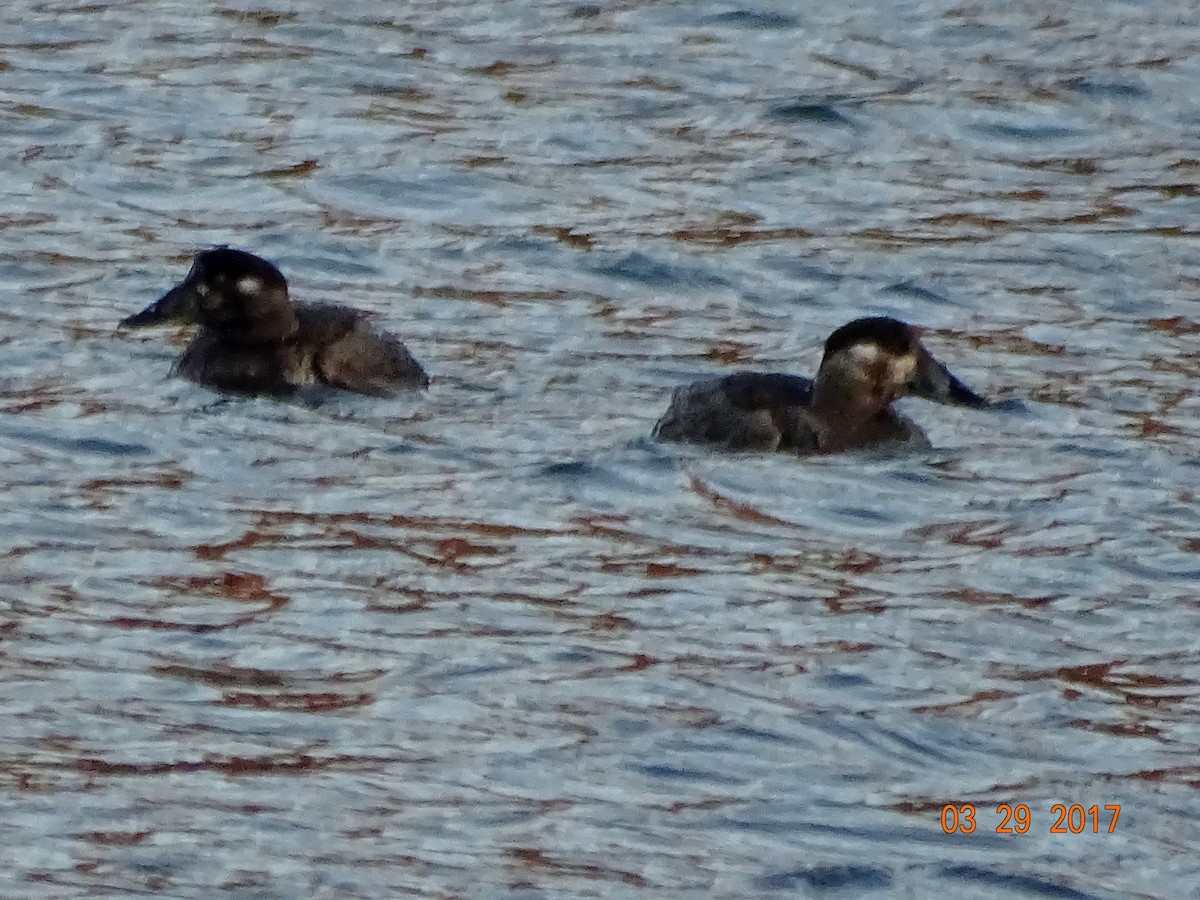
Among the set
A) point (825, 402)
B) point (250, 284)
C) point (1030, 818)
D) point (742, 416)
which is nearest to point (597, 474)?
point (742, 416)

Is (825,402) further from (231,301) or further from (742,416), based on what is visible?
(231,301)

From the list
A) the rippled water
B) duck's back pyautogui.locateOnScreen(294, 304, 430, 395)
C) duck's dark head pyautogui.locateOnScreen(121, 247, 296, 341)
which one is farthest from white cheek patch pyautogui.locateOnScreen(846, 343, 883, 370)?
duck's dark head pyautogui.locateOnScreen(121, 247, 296, 341)

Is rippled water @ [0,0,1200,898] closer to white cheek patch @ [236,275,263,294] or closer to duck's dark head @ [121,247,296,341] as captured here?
duck's dark head @ [121,247,296,341]

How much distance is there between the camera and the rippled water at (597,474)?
6688 millimetres

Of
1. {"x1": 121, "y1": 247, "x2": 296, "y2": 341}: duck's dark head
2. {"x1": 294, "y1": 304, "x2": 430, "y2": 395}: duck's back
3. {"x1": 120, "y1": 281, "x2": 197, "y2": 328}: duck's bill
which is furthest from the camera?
{"x1": 120, "y1": 281, "x2": 197, "y2": 328}: duck's bill

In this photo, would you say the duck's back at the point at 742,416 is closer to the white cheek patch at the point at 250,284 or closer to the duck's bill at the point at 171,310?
the white cheek patch at the point at 250,284

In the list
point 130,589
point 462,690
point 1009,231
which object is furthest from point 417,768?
point 1009,231

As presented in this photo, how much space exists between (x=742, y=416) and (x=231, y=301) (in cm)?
206

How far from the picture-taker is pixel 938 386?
34.2ft

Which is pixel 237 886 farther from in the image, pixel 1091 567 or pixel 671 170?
pixel 671 170

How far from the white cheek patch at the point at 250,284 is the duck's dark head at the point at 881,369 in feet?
6.58

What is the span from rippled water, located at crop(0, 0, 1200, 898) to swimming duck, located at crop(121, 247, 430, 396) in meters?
0.21

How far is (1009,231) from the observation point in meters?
13.2

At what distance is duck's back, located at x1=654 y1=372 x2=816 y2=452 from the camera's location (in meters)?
9.77
